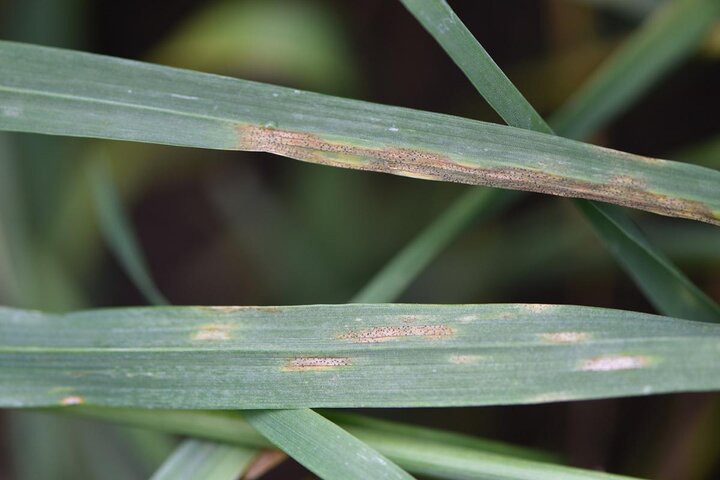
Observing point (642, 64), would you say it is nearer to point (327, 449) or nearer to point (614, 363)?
point (614, 363)

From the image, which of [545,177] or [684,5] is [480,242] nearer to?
[684,5]

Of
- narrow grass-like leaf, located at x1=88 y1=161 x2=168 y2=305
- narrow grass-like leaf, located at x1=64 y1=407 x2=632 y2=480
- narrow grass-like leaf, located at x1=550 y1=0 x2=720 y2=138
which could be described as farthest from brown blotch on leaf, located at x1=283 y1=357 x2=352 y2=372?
narrow grass-like leaf, located at x1=550 y1=0 x2=720 y2=138

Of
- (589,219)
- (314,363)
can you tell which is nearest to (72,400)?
(314,363)

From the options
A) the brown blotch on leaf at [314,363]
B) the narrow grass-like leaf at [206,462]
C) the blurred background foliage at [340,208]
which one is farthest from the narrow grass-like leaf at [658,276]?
the blurred background foliage at [340,208]

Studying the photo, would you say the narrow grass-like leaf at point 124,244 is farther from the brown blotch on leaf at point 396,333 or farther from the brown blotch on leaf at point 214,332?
the brown blotch on leaf at point 396,333

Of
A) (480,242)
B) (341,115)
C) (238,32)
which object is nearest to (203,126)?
(341,115)

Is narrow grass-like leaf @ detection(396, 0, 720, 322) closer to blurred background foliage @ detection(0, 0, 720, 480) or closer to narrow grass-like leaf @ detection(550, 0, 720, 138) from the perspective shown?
narrow grass-like leaf @ detection(550, 0, 720, 138)
